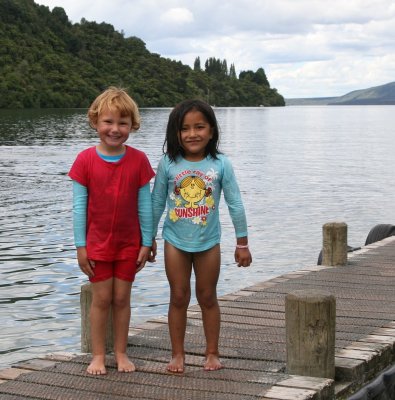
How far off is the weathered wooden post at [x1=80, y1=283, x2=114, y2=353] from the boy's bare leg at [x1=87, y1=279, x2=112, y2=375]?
307 mm

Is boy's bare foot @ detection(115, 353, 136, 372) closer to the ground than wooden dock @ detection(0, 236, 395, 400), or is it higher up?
higher up

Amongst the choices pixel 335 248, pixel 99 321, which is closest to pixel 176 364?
pixel 99 321

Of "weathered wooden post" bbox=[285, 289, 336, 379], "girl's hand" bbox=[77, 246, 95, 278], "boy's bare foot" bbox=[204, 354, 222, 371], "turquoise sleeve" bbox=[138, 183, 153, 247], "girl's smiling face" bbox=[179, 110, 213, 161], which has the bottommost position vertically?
"boy's bare foot" bbox=[204, 354, 222, 371]

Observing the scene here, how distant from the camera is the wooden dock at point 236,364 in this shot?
533 centimetres

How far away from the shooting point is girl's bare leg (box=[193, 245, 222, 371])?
5.59m

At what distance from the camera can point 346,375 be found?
586 cm

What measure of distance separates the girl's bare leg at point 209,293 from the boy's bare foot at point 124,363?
18.6 inches

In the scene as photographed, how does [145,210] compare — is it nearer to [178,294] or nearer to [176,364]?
[178,294]

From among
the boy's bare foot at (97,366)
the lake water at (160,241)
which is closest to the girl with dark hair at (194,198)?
the boy's bare foot at (97,366)

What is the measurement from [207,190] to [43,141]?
50507 mm

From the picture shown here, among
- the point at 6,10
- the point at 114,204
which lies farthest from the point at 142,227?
the point at 6,10

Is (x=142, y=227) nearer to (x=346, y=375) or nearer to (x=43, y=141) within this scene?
(x=346, y=375)

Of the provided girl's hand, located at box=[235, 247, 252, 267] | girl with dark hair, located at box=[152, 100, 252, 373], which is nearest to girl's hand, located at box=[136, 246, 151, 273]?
girl with dark hair, located at box=[152, 100, 252, 373]

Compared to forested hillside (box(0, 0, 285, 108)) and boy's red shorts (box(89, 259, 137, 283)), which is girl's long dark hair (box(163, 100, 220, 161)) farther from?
forested hillside (box(0, 0, 285, 108))
